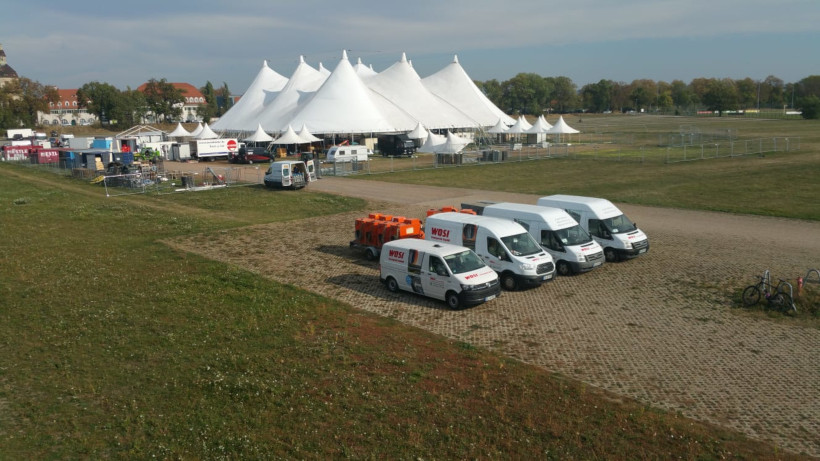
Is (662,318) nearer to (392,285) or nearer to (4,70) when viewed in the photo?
(392,285)

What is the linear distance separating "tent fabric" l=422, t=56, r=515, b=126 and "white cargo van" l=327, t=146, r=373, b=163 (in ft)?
83.1

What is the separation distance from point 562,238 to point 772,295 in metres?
6.07

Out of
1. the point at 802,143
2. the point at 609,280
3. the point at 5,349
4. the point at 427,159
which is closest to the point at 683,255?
the point at 609,280

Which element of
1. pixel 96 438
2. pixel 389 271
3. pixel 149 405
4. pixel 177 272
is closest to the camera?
pixel 96 438

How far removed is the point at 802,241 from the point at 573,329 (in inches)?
534

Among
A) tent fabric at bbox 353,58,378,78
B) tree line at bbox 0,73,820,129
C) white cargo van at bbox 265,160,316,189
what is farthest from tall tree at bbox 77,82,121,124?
white cargo van at bbox 265,160,316,189

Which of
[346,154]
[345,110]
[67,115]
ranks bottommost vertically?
[346,154]

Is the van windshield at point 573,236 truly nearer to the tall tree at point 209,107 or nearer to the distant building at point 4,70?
the tall tree at point 209,107

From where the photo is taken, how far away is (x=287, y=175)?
39.3 meters

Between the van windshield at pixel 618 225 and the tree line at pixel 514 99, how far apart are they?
128 metres

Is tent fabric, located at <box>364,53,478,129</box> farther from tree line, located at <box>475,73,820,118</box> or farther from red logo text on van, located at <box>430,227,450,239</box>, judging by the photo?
tree line, located at <box>475,73,820,118</box>

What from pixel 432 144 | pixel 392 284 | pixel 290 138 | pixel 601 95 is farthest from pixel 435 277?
pixel 601 95

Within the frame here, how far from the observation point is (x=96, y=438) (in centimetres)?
964

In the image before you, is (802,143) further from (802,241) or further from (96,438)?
(96,438)
